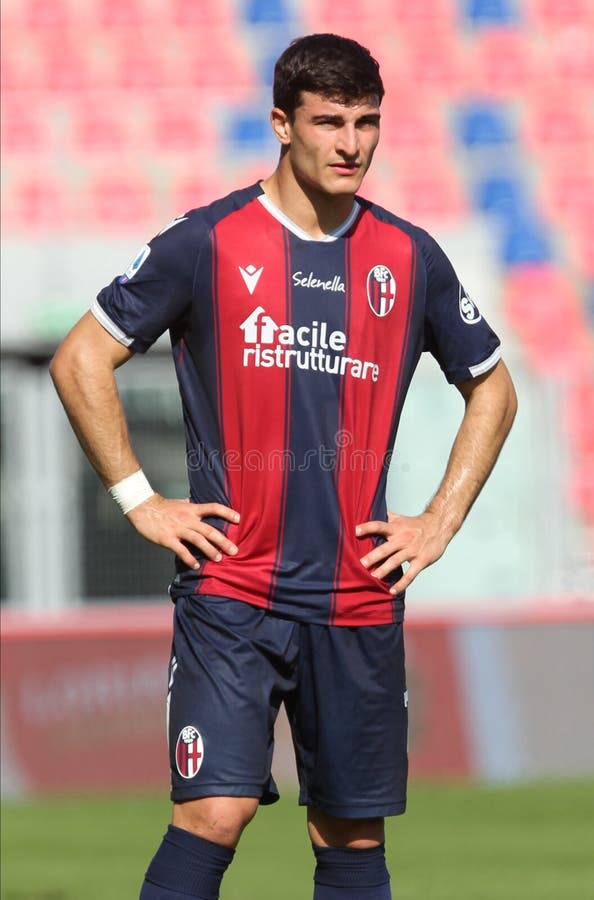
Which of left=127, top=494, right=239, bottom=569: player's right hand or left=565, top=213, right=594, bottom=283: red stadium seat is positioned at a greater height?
left=565, top=213, right=594, bottom=283: red stadium seat

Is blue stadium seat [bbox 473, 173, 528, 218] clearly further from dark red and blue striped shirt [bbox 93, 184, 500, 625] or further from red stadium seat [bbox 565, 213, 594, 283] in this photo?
dark red and blue striped shirt [bbox 93, 184, 500, 625]

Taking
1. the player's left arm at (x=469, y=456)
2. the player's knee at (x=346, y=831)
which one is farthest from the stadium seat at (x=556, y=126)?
the player's knee at (x=346, y=831)

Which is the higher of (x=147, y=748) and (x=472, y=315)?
(x=472, y=315)

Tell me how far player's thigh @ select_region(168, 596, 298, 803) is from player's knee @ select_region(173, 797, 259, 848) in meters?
0.02

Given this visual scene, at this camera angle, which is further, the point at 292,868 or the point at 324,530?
the point at 292,868

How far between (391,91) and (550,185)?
1071 mm

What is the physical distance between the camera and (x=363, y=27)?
33.5ft

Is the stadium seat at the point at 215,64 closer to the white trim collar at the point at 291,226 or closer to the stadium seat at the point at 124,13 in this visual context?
the stadium seat at the point at 124,13

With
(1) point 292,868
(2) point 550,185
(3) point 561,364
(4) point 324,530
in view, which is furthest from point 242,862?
(2) point 550,185

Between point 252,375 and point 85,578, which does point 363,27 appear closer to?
point 85,578

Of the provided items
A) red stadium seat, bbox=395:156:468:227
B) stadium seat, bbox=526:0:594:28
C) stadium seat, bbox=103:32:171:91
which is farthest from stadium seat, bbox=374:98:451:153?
stadium seat, bbox=103:32:171:91

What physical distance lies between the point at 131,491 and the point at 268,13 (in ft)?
23.4

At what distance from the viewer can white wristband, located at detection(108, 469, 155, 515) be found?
3568mm

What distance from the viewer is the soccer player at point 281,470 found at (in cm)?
338
